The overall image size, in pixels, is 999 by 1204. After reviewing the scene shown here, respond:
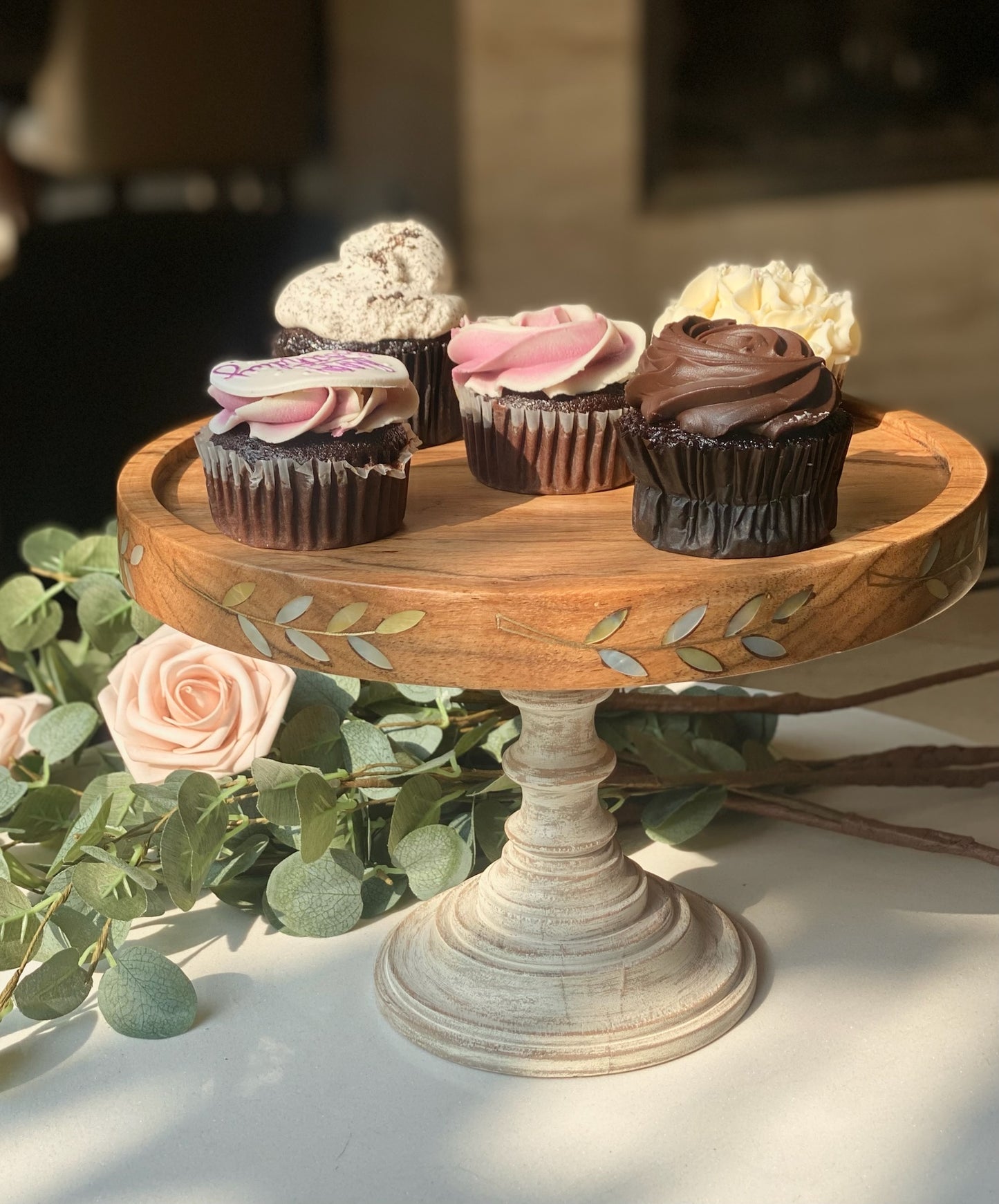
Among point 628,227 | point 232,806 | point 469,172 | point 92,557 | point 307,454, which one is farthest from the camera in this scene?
point 628,227

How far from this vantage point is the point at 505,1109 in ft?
2.98

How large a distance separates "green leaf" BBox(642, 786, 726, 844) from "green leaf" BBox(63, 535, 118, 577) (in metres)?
0.52

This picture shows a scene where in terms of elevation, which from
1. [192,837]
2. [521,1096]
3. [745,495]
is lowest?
[521,1096]

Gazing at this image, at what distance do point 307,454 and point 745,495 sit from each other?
26cm

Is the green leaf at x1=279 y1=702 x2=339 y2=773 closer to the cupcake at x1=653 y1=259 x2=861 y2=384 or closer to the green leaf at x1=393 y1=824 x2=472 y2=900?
the green leaf at x1=393 y1=824 x2=472 y2=900

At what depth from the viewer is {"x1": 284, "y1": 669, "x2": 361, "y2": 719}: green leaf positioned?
1154mm

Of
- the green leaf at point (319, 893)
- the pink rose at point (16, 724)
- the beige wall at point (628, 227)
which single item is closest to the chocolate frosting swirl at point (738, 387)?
the green leaf at point (319, 893)

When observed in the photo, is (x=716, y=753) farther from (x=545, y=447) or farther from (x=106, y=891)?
(x=106, y=891)

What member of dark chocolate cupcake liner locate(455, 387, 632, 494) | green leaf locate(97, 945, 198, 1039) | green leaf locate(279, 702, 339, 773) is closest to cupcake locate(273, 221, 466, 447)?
dark chocolate cupcake liner locate(455, 387, 632, 494)

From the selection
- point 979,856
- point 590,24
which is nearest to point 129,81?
point 590,24

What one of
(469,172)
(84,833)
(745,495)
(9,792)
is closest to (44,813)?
(9,792)

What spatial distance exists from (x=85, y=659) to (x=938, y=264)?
11.7ft

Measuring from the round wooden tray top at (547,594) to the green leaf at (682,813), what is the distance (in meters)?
0.34

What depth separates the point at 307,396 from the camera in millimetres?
888
